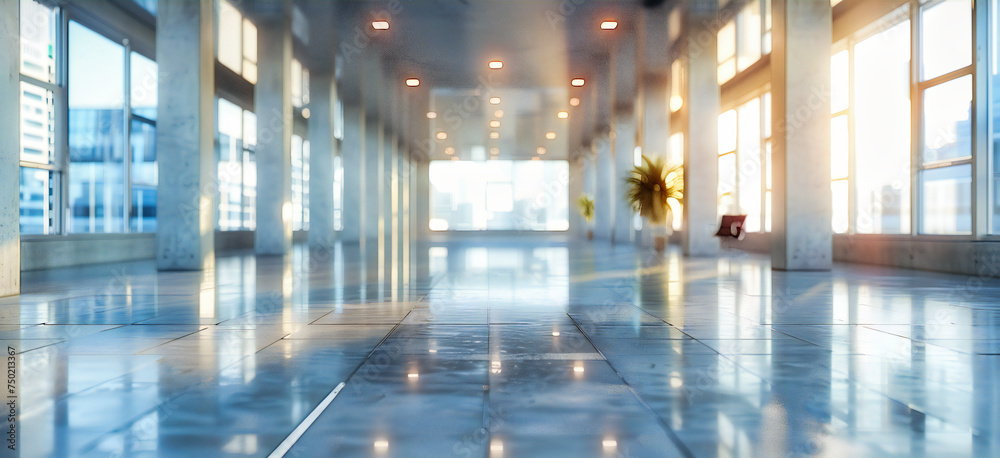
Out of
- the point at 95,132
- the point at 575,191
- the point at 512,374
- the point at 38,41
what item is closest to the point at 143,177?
the point at 95,132

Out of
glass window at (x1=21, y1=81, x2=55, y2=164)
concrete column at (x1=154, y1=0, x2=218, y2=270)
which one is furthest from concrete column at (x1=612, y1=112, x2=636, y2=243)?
glass window at (x1=21, y1=81, x2=55, y2=164)

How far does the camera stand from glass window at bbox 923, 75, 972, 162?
10703 mm

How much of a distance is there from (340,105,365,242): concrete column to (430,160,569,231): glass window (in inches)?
879

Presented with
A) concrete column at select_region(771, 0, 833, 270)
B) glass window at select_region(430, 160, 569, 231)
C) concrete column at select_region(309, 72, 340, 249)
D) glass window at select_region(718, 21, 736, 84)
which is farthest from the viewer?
glass window at select_region(430, 160, 569, 231)

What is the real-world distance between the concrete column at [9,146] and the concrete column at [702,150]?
13821mm

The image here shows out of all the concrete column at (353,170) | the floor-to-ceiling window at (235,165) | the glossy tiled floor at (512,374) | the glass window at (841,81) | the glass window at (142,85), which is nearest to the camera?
the glossy tiled floor at (512,374)

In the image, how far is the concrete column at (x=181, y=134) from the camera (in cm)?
1147

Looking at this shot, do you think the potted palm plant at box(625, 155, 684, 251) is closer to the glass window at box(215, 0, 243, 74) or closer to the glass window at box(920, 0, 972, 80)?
the glass window at box(920, 0, 972, 80)

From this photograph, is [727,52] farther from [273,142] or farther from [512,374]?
[512,374]

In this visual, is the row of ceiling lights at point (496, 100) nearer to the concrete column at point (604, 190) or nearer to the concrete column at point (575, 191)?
the concrete column at point (604, 190)

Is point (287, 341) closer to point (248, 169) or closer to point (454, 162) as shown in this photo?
point (248, 169)

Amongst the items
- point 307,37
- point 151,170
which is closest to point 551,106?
point 307,37

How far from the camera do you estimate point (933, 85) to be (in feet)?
38.3

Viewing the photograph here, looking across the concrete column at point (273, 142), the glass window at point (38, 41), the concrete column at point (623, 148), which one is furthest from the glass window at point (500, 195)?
the glass window at point (38, 41)
